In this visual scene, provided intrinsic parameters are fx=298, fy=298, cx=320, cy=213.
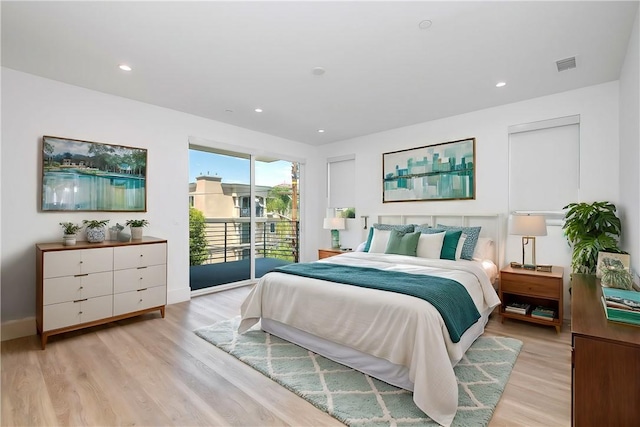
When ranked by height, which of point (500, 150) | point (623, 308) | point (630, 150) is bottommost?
point (623, 308)

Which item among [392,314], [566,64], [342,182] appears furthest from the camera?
[342,182]

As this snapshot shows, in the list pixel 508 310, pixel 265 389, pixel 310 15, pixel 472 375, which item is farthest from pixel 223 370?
pixel 508 310

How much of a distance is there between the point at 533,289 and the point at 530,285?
47 millimetres

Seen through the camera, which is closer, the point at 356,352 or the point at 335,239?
the point at 356,352

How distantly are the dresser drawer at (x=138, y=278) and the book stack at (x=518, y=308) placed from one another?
4.04 meters

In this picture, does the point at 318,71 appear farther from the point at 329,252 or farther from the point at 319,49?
the point at 329,252

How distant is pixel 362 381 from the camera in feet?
7.30

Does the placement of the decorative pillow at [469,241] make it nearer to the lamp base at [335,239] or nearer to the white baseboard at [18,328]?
the lamp base at [335,239]

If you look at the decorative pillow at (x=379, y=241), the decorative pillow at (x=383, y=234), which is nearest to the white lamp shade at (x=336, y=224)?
the decorative pillow at (x=383, y=234)

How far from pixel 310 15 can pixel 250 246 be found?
3833 mm

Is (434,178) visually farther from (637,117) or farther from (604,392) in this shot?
(604,392)

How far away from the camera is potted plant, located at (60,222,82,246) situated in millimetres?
3068

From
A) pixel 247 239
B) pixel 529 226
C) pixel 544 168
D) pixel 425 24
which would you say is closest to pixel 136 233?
pixel 247 239

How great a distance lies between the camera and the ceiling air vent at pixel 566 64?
276 centimetres
